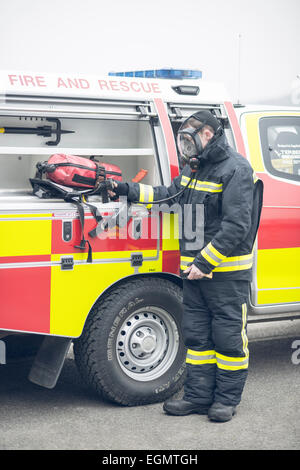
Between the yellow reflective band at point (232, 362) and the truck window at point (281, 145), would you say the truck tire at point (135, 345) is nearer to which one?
the yellow reflective band at point (232, 362)

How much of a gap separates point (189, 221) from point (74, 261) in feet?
2.57

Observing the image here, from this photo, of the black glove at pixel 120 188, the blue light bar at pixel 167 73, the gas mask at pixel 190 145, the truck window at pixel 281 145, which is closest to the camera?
the gas mask at pixel 190 145

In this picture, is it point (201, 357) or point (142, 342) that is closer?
point (201, 357)

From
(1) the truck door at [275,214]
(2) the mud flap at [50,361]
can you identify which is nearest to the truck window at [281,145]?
(1) the truck door at [275,214]

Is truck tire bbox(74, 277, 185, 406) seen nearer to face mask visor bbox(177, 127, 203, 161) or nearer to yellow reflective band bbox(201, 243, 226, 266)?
yellow reflective band bbox(201, 243, 226, 266)

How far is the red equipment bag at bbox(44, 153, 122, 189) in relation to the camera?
5.18 metres

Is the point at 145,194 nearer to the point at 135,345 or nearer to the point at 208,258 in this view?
the point at 208,258

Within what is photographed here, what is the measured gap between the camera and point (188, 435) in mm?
4914

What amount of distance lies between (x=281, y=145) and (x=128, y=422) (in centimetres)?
238

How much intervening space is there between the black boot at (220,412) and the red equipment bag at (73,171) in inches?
62.9

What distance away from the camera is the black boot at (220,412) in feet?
16.9

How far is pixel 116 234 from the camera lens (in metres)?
5.29

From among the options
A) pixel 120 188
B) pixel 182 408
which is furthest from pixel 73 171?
pixel 182 408
